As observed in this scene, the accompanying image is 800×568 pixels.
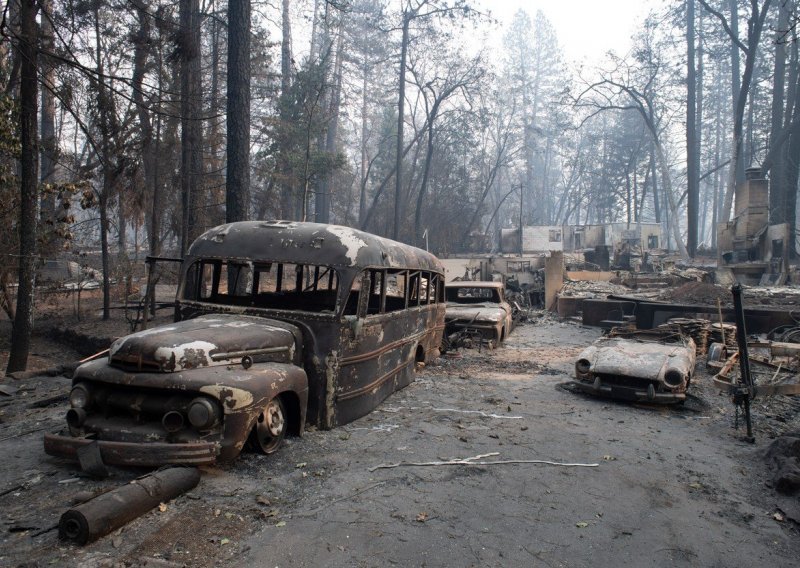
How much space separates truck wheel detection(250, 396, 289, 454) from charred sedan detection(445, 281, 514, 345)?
6946 millimetres

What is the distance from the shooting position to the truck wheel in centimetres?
455

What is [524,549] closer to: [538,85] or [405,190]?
[405,190]

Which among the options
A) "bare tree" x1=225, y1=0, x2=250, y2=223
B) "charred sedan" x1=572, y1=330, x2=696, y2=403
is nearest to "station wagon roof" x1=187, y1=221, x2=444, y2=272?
"charred sedan" x1=572, y1=330, x2=696, y2=403

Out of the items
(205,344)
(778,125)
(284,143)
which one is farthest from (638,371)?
(778,125)

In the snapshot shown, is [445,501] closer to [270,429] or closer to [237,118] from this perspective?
[270,429]

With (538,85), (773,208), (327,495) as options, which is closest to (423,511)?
(327,495)

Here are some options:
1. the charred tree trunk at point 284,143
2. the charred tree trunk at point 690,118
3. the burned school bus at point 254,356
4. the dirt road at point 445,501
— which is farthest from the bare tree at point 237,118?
the charred tree trunk at point 690,118

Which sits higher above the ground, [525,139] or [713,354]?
[525,139]

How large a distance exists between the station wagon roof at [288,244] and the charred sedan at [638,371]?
3.59 m

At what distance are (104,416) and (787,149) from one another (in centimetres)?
3557

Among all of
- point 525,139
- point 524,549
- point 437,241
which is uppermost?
point 525,139

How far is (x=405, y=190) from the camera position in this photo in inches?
1478

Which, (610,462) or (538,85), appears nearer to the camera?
(610,462)

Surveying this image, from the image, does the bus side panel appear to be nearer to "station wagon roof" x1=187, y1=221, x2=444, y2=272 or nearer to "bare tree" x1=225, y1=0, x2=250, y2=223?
"station wagon roof" x1=187, y1=221, x2=444, y2=272
